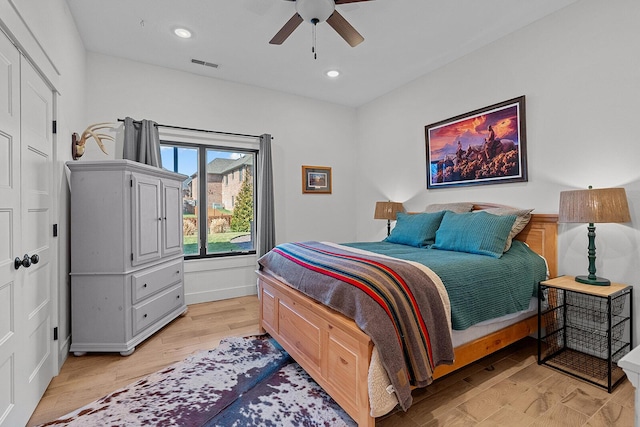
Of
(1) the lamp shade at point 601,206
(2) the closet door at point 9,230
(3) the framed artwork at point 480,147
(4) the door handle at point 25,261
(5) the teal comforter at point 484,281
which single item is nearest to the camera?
(2) the closet door at point 9,230

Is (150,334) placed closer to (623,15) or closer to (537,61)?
(537,61)

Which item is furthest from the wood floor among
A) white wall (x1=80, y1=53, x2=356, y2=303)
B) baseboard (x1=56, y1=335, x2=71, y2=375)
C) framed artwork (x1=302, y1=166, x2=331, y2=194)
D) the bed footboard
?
framed artwork (x1=302, y1=166, x2=331, y2=194)

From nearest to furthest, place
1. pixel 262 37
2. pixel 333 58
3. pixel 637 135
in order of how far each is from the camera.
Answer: pixel 637 135
pixel 262 37
pixel 333 58

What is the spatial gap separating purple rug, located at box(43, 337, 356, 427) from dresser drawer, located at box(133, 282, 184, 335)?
62cm

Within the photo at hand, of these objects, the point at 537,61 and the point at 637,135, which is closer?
the point at 637,135

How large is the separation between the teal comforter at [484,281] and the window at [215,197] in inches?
96.5

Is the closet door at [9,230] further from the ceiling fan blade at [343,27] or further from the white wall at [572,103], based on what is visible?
the white wall at [572,103]

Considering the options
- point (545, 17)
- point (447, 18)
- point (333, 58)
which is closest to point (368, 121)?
point (333, 58)

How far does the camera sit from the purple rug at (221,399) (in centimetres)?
168

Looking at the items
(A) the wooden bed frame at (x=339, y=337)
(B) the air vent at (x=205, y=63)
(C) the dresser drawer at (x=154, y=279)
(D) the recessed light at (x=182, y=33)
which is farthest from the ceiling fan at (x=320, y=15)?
(C) the dresser drawer at (x=154, y=279)

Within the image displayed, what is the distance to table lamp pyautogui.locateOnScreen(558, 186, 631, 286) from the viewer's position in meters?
2.02

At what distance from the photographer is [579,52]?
8.02 feet

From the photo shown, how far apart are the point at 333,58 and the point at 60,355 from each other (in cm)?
367

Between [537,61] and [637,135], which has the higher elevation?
[537,61]
